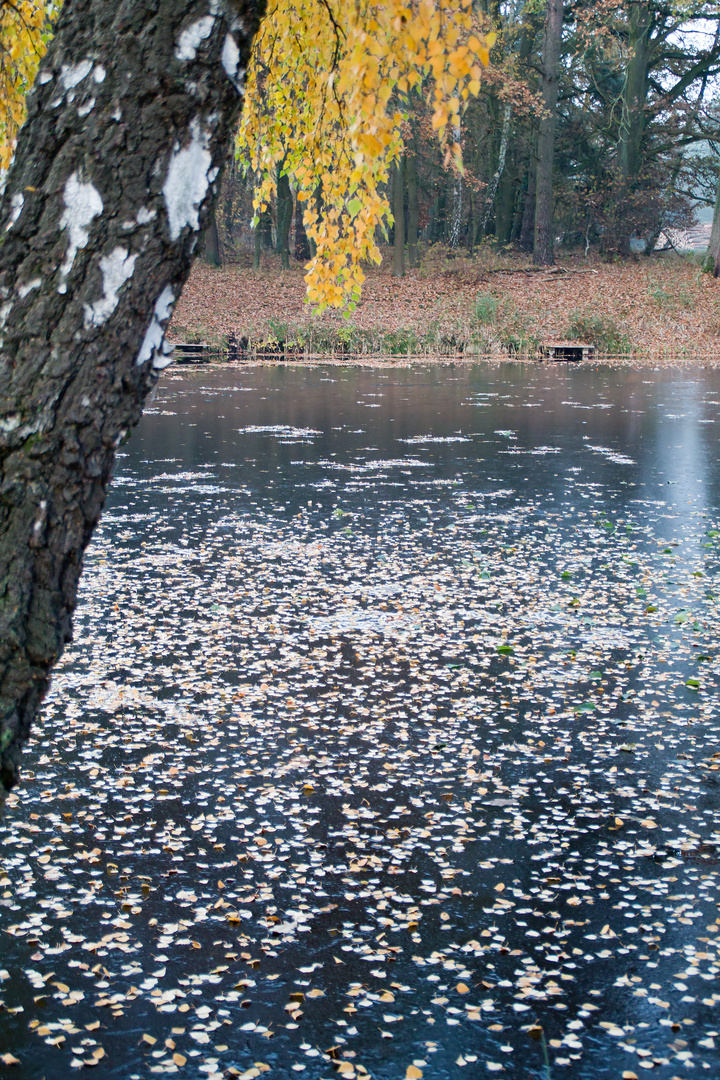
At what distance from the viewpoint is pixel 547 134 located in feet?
127

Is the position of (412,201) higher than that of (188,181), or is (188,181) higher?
(412,201)

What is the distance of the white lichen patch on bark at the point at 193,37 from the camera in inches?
92.7

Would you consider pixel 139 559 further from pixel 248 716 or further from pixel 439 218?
pixel 439 218

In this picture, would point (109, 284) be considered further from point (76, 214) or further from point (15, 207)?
point (15, 207)

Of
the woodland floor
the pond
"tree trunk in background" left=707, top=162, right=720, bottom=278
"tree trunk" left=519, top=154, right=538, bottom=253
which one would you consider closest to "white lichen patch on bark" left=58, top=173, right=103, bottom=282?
the pond

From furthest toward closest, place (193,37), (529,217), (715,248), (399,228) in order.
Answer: (529,217)
(399,228)
(715,248)
(193,37)

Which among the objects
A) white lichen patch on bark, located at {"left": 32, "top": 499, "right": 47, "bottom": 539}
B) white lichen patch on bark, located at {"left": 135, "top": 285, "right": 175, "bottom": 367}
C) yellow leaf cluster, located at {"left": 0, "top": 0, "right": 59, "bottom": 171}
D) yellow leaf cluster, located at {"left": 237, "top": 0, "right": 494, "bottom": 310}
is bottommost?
white lichen patch on bark, located at {"left": 32, "top": 499, "right": 47, "bottom": 539}

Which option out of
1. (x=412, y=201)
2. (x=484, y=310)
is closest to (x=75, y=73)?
(x=484, y=310)

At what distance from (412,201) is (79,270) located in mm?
41552

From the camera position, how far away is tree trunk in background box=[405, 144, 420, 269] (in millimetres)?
40406

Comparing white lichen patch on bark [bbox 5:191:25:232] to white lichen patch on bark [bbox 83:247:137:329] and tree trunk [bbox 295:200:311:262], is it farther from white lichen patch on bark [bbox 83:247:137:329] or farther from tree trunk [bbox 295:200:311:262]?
tree trunk [bbox 295:200:311:262]

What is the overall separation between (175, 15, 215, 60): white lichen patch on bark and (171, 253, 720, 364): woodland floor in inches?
935

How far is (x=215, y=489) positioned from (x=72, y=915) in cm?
846

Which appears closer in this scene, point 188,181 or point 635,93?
point 188,181
